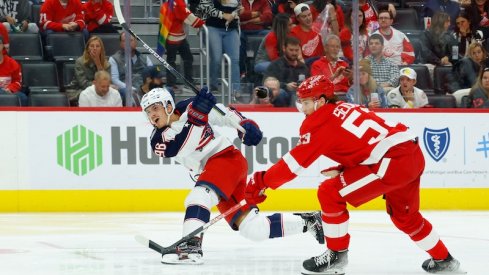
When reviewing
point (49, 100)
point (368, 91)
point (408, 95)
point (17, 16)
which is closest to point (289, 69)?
point (368, 91)

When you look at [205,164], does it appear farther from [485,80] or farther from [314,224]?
[485,80]

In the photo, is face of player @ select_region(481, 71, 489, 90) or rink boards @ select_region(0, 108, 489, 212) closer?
rink boards @ select_region(0, 108, 489, 212)

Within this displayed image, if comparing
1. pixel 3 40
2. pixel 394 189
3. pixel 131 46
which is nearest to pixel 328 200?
pixel 394 189

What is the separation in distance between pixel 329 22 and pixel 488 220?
2223 millimetres

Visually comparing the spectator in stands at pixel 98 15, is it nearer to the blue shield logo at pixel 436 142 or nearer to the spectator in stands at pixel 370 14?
the spectator in stands at pixel 370 14

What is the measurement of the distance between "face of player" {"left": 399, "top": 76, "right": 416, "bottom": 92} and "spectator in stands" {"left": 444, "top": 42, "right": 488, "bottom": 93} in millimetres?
342

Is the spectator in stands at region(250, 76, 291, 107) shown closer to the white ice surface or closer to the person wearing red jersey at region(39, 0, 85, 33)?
the white ice surface

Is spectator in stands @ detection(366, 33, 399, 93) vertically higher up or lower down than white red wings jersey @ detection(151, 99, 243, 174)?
lower down

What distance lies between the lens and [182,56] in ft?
29.7

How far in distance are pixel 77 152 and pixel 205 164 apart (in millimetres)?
3436

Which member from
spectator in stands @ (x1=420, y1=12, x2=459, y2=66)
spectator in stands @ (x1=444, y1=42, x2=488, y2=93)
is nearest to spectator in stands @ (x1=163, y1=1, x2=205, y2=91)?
spectator in stands @ (x1=420, y1=12, x2=459, y2=66)

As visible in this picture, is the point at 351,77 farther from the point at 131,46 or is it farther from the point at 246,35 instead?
the point at 131,46

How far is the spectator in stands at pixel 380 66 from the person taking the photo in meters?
9.48

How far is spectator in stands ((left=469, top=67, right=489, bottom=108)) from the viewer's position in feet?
32.0
